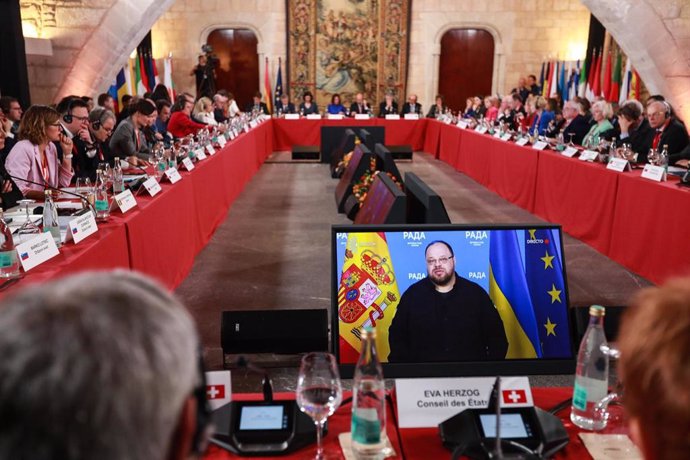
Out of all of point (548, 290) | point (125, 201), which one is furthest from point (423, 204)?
point (125, 201)

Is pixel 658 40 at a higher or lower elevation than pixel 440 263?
higher

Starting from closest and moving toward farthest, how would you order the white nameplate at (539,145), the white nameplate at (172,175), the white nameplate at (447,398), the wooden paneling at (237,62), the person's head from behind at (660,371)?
the person's head from behind at (660,371), the white nameplate at (447,398), the white nameplate at (172,175), the white nameplate at (539,145), the wooden paneling at (237,62)

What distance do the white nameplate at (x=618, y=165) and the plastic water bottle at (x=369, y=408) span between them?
390 centimetres

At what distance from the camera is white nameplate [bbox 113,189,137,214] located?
296 cm

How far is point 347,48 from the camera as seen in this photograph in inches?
566

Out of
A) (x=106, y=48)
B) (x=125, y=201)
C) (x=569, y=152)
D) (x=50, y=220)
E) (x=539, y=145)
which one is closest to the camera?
(x=50, y=220)

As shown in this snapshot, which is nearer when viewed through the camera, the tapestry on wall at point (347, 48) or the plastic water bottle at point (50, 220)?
the plastic water bottle at point (50, 220)

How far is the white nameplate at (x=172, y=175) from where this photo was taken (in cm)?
398

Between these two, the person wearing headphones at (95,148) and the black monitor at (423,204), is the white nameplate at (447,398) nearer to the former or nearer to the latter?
the black monitor at (423,204)

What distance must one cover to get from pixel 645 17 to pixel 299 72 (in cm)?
848

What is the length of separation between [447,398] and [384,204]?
2.21 meters

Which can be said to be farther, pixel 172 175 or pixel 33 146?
pixel 172 175

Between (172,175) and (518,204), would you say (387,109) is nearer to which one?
(518,204)

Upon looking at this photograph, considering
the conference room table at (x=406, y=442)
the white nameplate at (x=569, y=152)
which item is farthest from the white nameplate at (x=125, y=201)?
the white nameplate at (x=569, y=152)
